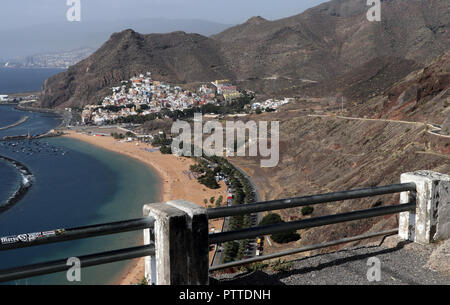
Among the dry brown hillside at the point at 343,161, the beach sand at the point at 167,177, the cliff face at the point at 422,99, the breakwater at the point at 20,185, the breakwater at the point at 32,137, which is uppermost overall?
the cliff face at the point at 422,99

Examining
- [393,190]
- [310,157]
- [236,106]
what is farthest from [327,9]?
[393,190]

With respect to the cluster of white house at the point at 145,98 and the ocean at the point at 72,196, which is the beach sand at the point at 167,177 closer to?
the ocean at the point at 72,196

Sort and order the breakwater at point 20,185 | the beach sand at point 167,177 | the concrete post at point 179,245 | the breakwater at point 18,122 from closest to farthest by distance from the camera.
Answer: the concrete post at point 179,245
the beach sand at point 167,177
the breakwater at point 20,185
the breakwater at point 18,122

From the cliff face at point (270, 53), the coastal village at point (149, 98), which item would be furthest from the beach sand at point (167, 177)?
the cliff face at point (270, 53)

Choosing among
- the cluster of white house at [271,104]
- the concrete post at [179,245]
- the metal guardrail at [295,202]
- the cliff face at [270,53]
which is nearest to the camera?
the concrete post at [179,245]

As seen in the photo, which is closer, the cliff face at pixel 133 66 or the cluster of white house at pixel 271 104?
the cluster of white house at pixel 271 104
